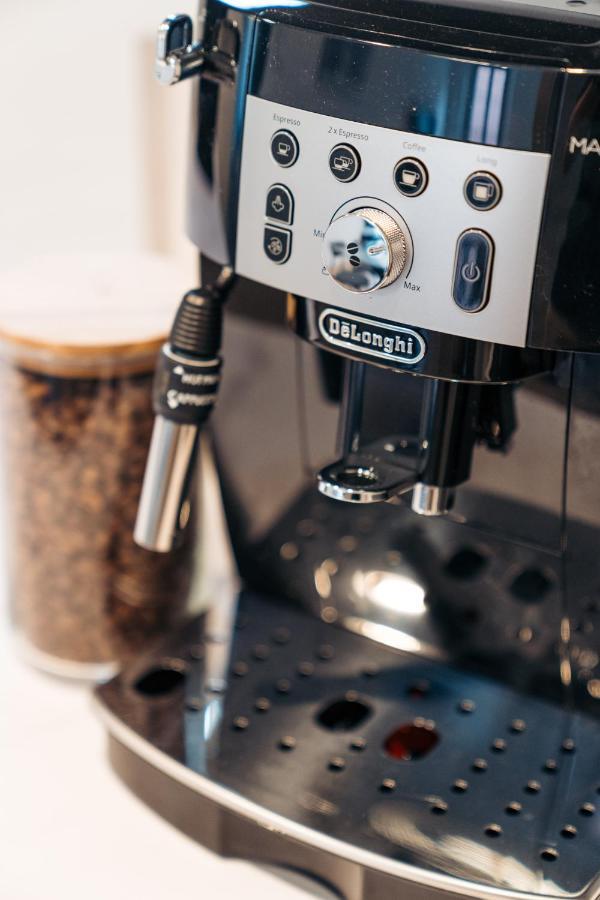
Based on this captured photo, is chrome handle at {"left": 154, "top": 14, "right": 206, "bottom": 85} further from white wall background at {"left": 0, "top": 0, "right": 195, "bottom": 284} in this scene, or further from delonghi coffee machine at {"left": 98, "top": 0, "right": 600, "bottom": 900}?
white wall background at {"left": 0, "top": 0, "right": 195, "bottom": 284}

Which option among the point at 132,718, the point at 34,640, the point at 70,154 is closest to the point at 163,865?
the point at 132,718

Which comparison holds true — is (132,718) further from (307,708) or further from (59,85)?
(59,85)

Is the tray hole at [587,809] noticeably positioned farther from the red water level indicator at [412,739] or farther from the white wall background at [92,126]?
the white wall background at [92,126]

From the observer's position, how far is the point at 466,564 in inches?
23.3

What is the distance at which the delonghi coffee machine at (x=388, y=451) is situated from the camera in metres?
0.41

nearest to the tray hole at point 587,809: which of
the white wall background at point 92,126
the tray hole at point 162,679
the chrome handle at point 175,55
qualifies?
the tray hole at point 162,679

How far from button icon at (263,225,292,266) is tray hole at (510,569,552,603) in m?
0.21

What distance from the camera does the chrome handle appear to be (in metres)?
0.47

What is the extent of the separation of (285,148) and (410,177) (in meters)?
0.06

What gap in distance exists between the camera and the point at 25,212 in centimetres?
104

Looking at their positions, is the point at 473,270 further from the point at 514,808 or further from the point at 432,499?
the point at 514,808

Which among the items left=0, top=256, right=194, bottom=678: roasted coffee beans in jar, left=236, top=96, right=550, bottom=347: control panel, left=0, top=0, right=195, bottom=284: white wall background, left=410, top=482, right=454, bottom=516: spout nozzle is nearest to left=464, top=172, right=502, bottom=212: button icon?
left=236, top=96, right=550, bottom=347: control panel

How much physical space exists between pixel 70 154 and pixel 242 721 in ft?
1.90

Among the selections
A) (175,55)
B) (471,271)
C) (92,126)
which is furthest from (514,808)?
(92,126)
